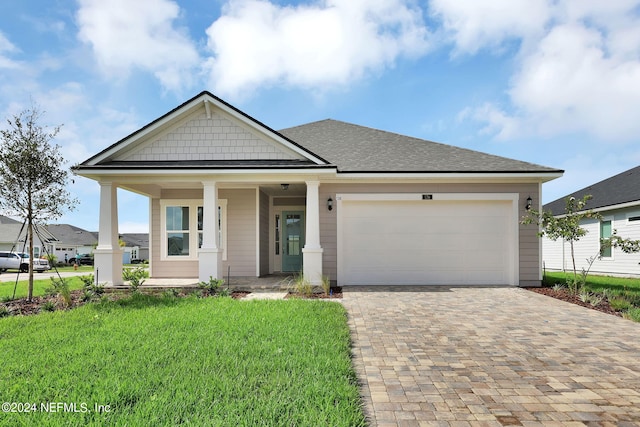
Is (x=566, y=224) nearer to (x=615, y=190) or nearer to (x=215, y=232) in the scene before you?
(x=215, y=232)

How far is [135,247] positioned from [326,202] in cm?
5126

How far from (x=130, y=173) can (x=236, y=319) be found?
237 inches

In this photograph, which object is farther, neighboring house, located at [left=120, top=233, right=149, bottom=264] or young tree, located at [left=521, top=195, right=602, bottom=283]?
neighboring house, located at [left=120, top=233, right=149, bottom=264]

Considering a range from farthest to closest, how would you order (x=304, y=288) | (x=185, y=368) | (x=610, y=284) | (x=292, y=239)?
(x=292, y=239), (x=610, y=284), (x=304, y=288), (x=185, y=368)

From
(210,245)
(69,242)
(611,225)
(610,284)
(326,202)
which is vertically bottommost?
(610,284)

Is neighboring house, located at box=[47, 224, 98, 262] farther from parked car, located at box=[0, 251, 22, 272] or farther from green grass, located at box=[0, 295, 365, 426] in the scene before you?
green grass, located at box=[0, 295, 365, 426]

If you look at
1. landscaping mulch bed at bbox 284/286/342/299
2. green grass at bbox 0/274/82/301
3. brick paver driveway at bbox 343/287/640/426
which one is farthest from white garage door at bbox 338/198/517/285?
green grass at bbox 0/274/82/301

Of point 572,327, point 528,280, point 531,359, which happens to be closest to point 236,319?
point 531,359

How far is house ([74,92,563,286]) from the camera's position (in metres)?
10.1

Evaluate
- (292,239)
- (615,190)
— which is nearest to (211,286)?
(292,239)

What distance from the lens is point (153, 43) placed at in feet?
31.4

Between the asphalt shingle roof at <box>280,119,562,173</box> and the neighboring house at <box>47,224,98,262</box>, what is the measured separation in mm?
39670

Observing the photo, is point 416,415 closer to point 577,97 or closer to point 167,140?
point 167,140

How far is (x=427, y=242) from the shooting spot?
11.0 meters
